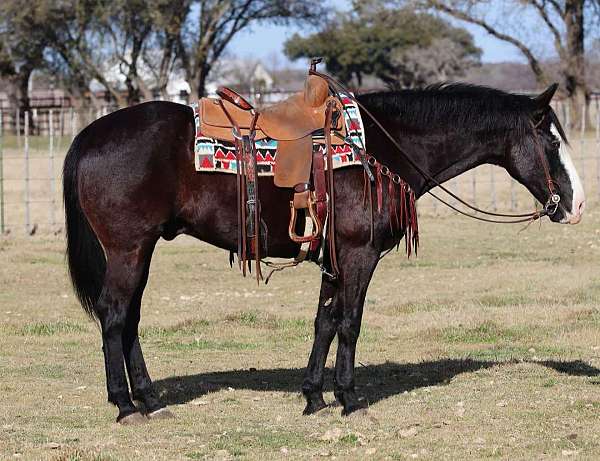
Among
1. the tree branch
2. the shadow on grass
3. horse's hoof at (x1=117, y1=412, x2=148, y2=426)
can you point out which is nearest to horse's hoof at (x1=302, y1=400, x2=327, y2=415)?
the shadow on grass

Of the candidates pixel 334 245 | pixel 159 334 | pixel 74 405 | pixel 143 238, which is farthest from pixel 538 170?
pixel 159 334

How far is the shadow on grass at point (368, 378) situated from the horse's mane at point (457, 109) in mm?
1950

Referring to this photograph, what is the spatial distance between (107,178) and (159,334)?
381 cm

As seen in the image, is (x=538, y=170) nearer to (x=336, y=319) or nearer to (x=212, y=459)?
(x=336, y=319)

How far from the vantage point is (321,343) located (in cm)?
721

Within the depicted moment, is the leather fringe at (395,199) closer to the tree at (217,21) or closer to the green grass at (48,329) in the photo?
the green grass at (48,329)

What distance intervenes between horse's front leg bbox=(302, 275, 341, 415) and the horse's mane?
3.92 feet

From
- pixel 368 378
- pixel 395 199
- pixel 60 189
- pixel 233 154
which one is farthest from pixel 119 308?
pixel 60 189

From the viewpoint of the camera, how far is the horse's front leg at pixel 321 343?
7102 millimetres

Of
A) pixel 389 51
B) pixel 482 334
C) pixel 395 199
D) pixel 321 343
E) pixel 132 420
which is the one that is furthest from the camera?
pixel 389 51

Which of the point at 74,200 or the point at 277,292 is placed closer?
the point at 74,200

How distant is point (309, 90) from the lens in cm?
706

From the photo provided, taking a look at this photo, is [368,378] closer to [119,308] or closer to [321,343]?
[321,343]

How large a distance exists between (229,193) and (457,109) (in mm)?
1613
